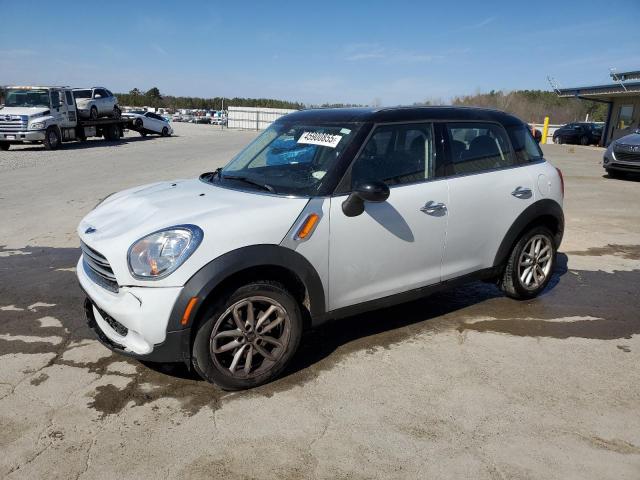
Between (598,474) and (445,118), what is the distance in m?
2.64

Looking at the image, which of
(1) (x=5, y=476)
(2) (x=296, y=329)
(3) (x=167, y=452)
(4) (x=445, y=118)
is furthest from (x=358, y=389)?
(4) (x=445, y=118)

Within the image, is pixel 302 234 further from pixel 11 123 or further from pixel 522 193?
pixel 11 123

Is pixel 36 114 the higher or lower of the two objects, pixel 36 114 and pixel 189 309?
the higher

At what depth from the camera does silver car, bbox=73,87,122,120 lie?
2403 centimetres

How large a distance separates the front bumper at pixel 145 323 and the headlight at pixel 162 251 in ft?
0.34

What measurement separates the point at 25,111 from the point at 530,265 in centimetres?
2031

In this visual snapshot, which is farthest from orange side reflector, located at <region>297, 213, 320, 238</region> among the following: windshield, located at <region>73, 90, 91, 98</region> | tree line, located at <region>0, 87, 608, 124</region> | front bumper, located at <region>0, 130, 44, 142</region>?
tree line, located at <region>0, 87, 608, 124</region>

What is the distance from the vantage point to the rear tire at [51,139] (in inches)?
789

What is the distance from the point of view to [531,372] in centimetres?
358

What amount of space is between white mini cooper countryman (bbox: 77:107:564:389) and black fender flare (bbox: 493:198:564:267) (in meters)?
0.01

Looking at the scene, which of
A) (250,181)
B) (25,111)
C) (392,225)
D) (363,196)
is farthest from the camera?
(25,111)

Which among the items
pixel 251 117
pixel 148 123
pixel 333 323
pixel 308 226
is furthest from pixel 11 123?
pixel 251 117

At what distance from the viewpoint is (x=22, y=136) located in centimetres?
1945

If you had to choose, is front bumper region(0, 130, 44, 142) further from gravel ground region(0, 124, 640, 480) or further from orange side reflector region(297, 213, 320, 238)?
orange side reflector region(297, 213, 320, 238)
